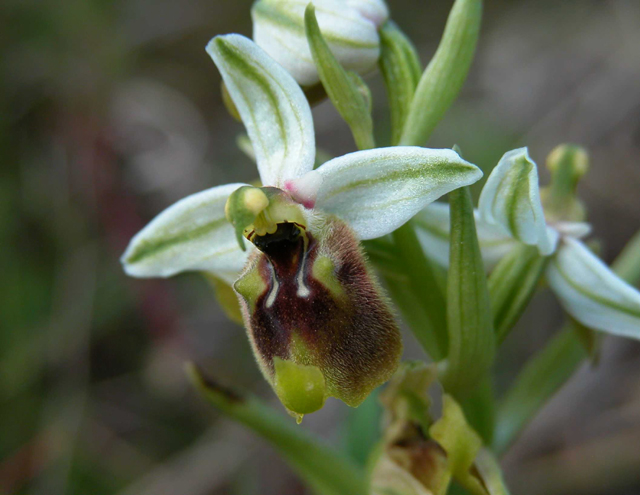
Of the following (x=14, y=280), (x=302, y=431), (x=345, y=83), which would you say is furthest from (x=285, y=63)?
(x=14, y=280)

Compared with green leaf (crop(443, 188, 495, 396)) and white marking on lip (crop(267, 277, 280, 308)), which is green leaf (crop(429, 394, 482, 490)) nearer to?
green leaf (crop(443, 188, 495, 396))

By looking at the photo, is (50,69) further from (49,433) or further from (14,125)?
(49,433)

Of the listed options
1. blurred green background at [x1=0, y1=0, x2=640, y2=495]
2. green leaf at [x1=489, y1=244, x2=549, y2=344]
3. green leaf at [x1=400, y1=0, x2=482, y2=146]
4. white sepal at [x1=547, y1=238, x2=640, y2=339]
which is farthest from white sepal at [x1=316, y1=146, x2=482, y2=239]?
blurred green background at [x1=0, y1=0, x2=640, y2=495]

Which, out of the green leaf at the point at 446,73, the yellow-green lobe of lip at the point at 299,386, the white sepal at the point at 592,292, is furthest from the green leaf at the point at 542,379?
the yellow-green lobe of lip at the point at 299,386

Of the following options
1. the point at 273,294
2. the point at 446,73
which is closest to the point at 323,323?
the point at 273,294

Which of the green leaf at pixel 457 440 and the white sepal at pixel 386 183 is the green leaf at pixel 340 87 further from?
the green leaf at pixel 457 440

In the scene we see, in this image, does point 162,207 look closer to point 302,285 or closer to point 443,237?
point 443,237
